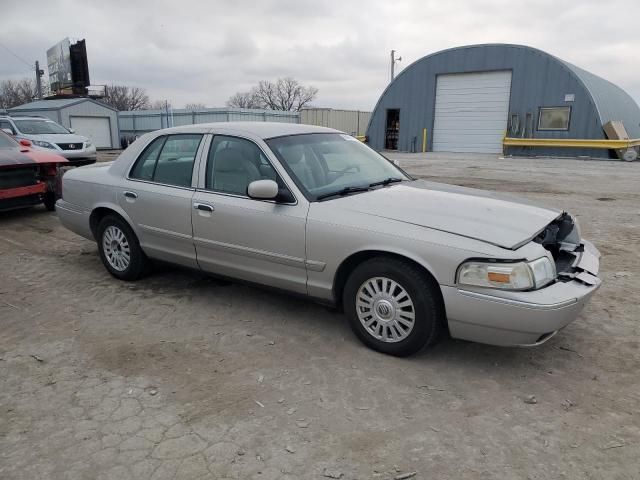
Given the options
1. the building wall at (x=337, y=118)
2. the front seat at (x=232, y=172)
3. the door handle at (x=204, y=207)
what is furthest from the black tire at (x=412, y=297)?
the building wall at (x=337, y=118)

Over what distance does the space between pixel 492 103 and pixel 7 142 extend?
21665 mm

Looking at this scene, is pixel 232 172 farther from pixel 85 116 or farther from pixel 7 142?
pixel 85 116

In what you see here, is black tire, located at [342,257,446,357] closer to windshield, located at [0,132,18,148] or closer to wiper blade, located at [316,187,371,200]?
wiper blade, located at [316,187,371,200]

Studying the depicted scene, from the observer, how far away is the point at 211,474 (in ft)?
7.78

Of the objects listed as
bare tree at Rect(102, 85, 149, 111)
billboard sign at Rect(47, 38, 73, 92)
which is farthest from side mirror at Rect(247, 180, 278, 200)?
bare tree at Rect(102, 85, 149, 111)

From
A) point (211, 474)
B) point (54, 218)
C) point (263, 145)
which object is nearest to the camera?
point (211, 474)

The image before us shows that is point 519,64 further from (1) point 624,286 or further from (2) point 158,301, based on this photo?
(2) point 158,301

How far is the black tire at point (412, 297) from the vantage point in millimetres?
3229

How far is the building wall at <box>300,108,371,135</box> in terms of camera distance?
3856 cm

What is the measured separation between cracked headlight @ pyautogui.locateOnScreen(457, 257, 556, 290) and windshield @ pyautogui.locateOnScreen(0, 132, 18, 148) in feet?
26.7

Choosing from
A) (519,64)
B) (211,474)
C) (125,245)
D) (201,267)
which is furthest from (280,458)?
(519,64)

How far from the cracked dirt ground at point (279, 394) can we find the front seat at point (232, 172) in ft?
3.50

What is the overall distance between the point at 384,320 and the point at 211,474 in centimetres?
154

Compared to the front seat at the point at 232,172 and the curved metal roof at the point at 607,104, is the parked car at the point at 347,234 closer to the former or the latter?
the front seat at the point at 232,172
